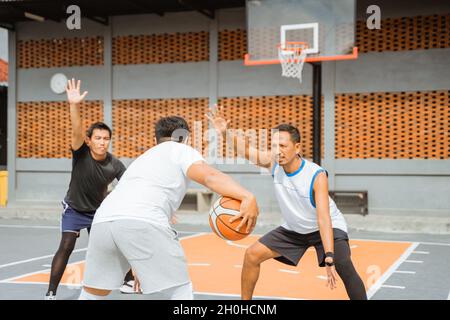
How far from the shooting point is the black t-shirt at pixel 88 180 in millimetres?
6129

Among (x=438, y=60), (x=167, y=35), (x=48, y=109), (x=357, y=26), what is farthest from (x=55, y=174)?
(x=438, y=60)

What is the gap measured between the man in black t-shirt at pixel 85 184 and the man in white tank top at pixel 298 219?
4.13ft

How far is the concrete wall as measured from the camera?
14.0 m

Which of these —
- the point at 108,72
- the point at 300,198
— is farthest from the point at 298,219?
the point at 108,72

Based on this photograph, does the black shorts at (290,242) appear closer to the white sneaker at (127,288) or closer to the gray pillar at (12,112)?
the white sneaker at (127,288)

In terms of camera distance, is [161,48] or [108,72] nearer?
[161,48]

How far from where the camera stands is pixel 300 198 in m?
5.02

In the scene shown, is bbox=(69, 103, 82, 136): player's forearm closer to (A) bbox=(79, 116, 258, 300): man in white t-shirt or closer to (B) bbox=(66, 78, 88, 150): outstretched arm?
(B) bbox=(66, 78, 88, 150): outstretched arm

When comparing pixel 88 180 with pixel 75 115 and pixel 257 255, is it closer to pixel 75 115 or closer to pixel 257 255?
pixel 75 115

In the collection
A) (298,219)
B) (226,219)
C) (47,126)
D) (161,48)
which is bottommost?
(298,219)

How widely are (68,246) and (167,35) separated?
11002mm

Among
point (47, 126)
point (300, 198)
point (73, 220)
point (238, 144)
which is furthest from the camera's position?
point (47, 126)

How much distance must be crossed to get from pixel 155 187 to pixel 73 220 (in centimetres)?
272

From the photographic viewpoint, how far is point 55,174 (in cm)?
1708
